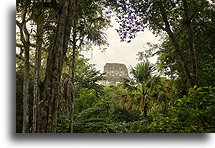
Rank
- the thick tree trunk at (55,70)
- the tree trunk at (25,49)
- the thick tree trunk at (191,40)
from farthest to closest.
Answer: the thick tree trunk at (191,40), the tree trunk at (25,49), the thick tree trunk at (55,70)

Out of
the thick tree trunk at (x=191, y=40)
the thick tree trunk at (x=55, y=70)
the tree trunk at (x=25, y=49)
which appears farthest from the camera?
the thick tree trunk at (x=191, y=40)

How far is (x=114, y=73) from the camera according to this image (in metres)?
2.71

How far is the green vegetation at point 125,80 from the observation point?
2.60 meters

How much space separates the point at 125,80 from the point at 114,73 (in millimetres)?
160

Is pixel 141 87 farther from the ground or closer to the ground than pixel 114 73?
closer to the ground

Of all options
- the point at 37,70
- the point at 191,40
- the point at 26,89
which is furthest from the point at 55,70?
→ the point at 191,40

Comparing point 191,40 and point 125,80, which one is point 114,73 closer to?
point 125,80

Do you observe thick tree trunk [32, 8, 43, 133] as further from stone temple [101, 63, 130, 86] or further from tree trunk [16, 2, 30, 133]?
stone temple [101, 63, 130, 86]

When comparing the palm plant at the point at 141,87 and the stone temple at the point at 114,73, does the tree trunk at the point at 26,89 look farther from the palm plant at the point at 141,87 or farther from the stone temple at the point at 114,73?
the palm plant at the point at 141,87

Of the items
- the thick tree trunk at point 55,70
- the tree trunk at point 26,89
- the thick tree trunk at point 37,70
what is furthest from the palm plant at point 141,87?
the tree trunk at point 26,89

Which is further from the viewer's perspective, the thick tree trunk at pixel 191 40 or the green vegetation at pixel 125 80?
the thick tree trunk at pixel 191 40

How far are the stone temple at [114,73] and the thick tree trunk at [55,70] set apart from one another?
20.5 inches

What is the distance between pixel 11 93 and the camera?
8.02 ft

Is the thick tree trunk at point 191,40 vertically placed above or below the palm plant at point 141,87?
above
